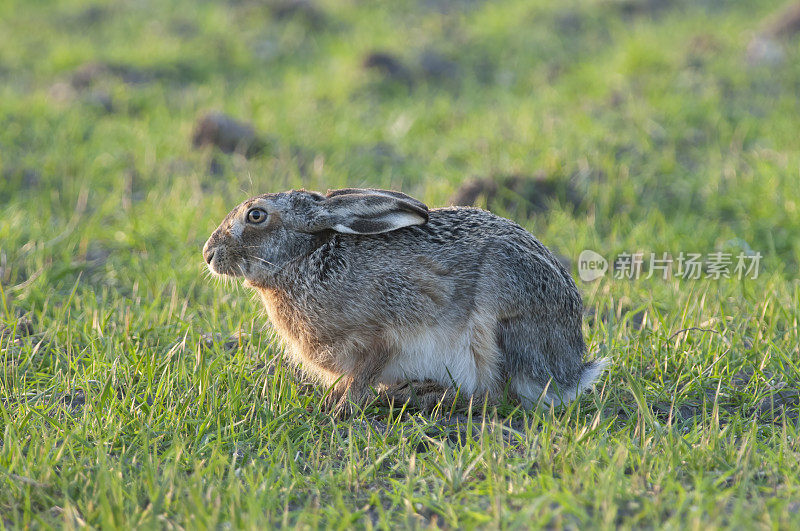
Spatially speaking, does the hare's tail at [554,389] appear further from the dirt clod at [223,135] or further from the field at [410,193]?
the dirt clod at [223,135]

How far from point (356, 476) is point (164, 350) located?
4.58ft

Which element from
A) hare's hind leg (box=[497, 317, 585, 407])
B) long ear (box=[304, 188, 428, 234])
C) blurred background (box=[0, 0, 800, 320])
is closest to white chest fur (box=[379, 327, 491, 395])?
hare's hind leg (box=[497, 317, 585, 407])

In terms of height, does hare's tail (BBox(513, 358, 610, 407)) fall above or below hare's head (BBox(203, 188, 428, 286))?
below

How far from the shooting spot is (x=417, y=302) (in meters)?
3.64

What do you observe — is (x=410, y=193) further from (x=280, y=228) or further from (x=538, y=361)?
(x=538, y=361)

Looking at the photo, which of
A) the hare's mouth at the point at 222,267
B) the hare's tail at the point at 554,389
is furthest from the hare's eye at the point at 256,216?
the hare's tail at the point at 554,389

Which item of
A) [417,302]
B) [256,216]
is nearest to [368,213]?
[417,302]

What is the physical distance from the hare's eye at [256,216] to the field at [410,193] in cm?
56

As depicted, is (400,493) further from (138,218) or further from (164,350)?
(138,218)

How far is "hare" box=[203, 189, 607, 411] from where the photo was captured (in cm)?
365

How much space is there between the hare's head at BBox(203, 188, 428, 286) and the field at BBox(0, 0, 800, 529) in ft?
1.29

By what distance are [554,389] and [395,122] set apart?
4.74 m

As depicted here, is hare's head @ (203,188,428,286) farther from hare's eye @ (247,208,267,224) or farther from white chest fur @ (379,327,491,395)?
white chest fur @ (379,327,491,395)

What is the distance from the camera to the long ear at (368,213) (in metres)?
3.69
